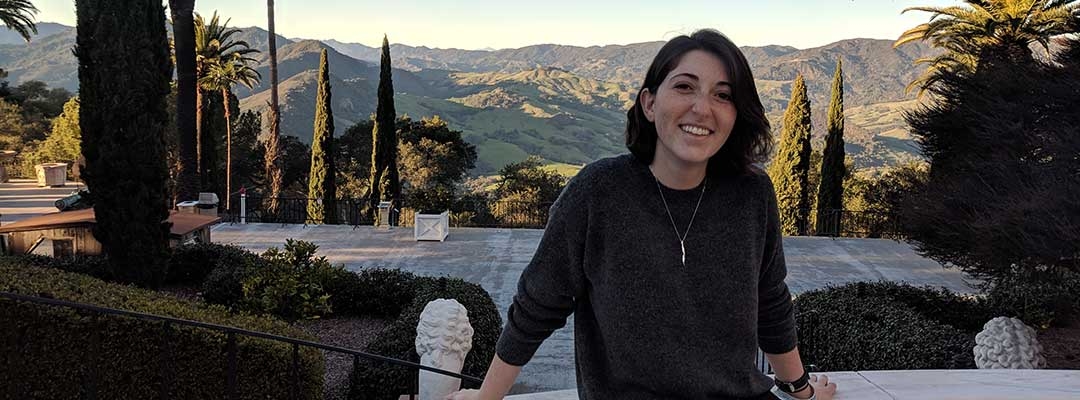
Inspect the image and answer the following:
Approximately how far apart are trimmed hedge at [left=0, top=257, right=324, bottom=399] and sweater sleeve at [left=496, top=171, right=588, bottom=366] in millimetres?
3792

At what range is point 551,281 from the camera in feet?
4.48

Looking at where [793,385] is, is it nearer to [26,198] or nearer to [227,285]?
[227,285]

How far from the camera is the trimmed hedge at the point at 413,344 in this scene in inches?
218

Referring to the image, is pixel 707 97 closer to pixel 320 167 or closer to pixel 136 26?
pixel 136 26

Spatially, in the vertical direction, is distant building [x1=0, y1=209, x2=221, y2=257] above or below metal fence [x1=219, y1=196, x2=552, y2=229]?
above

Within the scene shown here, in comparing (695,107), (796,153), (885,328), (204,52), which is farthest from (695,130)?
(204,52)

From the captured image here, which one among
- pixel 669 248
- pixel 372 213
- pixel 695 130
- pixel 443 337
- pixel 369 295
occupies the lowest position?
pixel 372 213

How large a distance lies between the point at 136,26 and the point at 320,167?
11.7 m

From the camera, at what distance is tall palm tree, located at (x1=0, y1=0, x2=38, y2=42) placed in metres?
18.3

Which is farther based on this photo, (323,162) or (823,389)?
(323,162)

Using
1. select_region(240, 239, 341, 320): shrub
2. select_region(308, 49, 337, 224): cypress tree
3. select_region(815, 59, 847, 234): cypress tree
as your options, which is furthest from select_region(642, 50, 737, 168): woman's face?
select_region(815, 59, 847, 234): cypress tree

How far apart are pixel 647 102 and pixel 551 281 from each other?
0.40 metres

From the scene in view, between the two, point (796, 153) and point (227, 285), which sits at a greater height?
point (796, 153)

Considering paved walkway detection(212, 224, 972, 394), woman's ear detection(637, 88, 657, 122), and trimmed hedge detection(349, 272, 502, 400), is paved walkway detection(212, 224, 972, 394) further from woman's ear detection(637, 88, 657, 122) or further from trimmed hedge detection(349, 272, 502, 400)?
woman's ear detection(637, 88, 657, 122)
